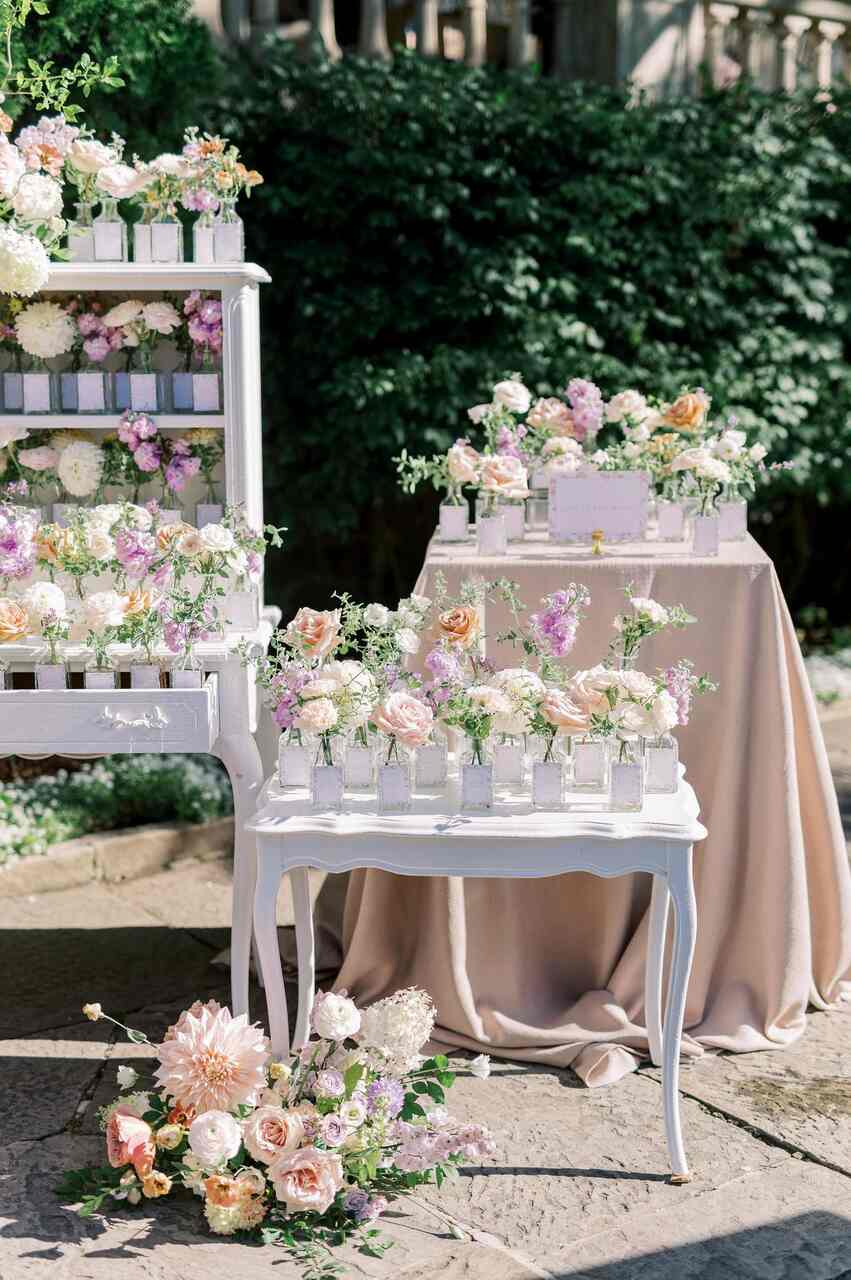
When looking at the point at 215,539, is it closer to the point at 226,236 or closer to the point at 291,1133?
the point at 226,236

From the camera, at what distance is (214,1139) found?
117 inches

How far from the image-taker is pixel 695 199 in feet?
21.5

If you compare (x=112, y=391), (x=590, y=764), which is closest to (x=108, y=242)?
(x=112, y=391)

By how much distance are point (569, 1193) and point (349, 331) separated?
4.00 meters

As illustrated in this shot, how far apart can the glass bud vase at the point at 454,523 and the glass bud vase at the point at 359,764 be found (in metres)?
0.99

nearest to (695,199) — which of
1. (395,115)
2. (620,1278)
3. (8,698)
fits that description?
(395,115)

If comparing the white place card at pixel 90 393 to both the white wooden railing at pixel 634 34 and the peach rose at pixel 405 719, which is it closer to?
the peach rose at pixel 405 719

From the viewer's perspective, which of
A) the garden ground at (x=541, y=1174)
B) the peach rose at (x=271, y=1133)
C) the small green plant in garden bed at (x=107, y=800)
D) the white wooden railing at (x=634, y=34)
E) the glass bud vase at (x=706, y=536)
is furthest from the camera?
the white wooden railing at (x=634, y=34)

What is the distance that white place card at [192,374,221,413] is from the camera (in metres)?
4.02

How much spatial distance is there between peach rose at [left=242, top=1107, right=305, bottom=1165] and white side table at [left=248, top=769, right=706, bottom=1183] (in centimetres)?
38

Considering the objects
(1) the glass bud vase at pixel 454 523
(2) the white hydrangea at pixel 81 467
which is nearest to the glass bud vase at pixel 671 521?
(1) the glass bud vase at pixel 454 523

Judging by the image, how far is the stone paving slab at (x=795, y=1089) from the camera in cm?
338

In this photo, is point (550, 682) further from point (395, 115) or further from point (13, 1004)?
point (395, 115)

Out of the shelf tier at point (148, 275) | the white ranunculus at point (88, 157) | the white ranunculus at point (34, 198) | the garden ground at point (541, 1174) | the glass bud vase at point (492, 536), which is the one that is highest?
the white ranunculus at point (88, 157)
